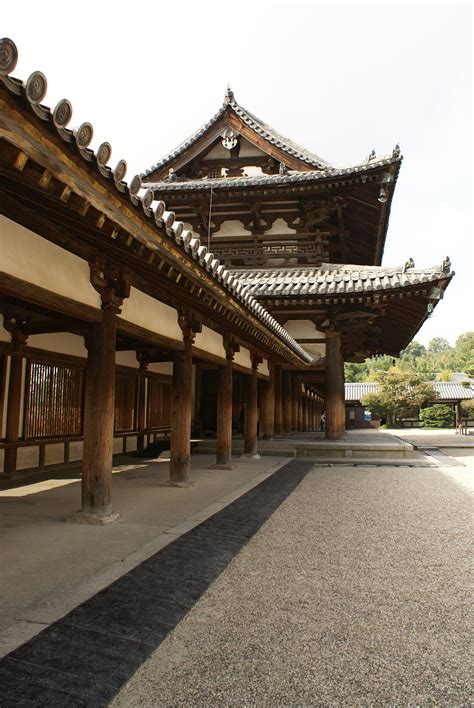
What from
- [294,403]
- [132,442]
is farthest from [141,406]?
[294,403]

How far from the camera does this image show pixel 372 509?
22.0 feet

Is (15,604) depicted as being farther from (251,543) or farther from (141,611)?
(251,543)

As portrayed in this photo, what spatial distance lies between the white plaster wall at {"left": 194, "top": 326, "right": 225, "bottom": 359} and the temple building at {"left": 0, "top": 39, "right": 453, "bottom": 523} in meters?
0.05

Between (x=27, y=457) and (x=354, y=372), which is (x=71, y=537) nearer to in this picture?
(x=27, y=457)

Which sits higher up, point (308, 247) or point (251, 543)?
point (308, 247)

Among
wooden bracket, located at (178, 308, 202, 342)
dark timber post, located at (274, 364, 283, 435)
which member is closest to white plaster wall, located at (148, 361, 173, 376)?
dark timber post, located at (274, 364, 283, 435)

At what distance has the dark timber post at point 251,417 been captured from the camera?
1202 centimetres

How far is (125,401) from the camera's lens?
39.1 ft

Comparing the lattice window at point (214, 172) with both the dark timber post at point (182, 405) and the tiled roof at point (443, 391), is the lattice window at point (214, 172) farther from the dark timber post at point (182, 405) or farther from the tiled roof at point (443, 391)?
the tiled roof at point (443, 391)

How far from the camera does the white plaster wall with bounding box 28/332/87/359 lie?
8480mm

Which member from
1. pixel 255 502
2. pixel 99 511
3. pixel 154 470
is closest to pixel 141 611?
pixel 99 511

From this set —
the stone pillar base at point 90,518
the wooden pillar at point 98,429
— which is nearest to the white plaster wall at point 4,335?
the wooden pillar at point 98,429

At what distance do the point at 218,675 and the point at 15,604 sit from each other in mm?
1522

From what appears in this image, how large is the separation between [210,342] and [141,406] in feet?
14.4
